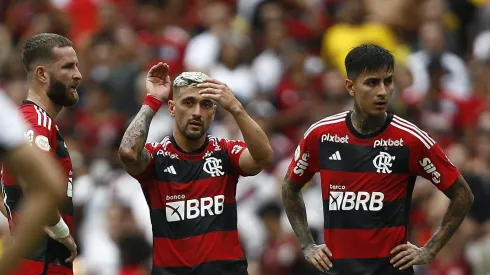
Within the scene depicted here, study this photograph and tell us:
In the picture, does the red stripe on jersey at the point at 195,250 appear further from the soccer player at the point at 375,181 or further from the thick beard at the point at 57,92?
the thick beard at the point at 57,92

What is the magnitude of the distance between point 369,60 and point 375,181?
36.9 inches

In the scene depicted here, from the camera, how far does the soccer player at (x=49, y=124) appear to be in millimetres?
8383

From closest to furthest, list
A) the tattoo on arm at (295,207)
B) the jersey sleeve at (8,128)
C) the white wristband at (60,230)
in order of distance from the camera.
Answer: the jersey sleeve at (8,128) < the white wristband at (60,230) < the tattoo on arm at (295,207)

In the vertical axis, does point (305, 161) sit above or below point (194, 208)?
above

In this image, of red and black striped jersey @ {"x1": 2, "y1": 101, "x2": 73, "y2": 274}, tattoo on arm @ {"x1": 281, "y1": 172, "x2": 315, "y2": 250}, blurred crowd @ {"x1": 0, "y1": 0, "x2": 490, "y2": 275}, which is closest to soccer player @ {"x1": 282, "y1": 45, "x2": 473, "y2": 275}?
tattoo on arm @ {"x1": 281, "y1": 172, "x2": 315, "y2": 250}

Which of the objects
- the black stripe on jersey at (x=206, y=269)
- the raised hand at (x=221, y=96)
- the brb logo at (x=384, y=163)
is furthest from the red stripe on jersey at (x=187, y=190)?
the brb logo at (x=384, y=163)

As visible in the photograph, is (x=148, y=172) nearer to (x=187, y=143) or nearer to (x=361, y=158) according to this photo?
(x=187, y=143)

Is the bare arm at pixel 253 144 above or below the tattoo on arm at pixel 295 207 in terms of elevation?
above

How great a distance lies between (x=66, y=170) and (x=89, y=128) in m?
8.78

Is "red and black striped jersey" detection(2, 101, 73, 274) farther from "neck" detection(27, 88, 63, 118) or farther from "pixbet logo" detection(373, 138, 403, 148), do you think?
"pixbet logo" detection(373, 138, 403, 148)

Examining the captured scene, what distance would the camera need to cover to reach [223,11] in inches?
712

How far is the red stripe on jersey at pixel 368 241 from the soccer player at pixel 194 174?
0.79 metres

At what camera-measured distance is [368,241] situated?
903 centimetres

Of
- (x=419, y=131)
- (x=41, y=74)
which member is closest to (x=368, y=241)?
(x=419, y=131)
